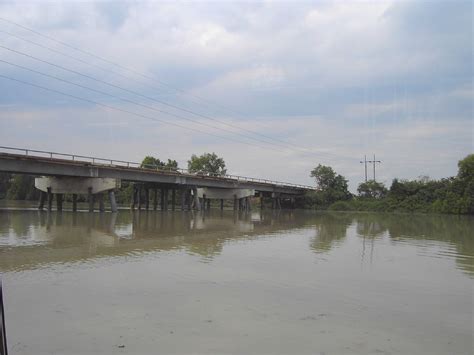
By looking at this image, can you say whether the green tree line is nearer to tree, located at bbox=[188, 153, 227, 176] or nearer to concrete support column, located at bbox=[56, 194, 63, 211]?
tree, located at bbox=[188, 153, 227, 176]

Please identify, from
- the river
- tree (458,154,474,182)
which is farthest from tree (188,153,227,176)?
the river

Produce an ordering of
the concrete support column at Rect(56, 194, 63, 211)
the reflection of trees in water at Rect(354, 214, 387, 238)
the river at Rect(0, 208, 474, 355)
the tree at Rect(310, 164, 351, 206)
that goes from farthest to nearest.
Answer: the tree at Rect(310, 164, 351, 206), the concrete support column at Rect(56, 194, 63, 211), the reflection of trees in water at Rect(354, 214, 387, 238), the river at Rect(0, 208, 474, 355)

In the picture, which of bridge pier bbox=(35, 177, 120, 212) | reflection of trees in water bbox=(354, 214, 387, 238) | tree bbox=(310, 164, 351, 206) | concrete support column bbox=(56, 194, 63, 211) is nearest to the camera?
reflection of trees in water bbox=(354, 214, 387, 238)

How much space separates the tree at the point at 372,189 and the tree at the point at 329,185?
4134 mm

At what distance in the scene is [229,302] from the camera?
352 inches

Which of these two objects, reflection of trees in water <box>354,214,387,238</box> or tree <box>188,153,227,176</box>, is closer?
reflection of trees in water <box>354,214,387,238</box>

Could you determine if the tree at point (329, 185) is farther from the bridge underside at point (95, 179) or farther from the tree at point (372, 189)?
the bridge underside at point (95, 179)

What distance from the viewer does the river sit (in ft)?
21.5

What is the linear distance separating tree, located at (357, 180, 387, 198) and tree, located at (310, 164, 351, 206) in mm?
4134

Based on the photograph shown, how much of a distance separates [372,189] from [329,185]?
33.8 feet

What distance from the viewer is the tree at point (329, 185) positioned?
3979 inches

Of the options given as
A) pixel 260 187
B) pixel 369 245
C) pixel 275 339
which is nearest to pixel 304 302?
pixel 275 339

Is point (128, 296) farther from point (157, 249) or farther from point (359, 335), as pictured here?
point (157, 249)

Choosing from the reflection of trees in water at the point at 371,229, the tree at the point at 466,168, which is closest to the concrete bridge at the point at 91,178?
the reflection of trees in water at the point at 371,229
